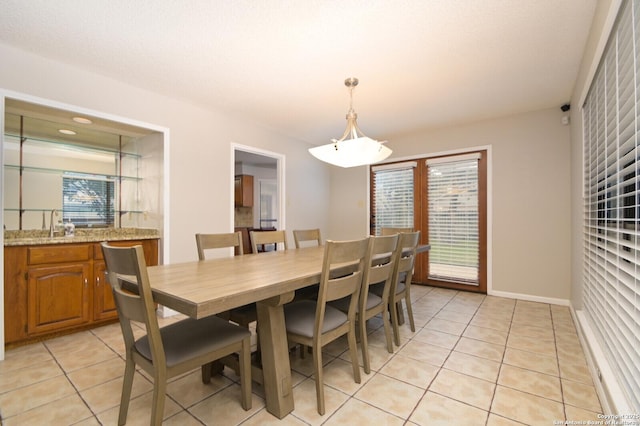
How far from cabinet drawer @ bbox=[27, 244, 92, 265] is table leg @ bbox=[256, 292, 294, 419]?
2.16 metres

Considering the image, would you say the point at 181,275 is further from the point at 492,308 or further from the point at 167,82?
the point at 492,308

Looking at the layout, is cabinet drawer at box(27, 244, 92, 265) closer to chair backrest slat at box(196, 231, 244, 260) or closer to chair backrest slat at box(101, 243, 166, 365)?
chair backrest slat at box(196, 231, 244, 260)

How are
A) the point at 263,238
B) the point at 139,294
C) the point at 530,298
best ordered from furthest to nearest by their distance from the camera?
the point at 530,298
the point at 263,238
the point at 139,294

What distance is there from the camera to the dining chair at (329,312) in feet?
4.92

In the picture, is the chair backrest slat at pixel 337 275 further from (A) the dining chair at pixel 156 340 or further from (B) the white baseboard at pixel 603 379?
(B) the white baseboard at pixel 603 379

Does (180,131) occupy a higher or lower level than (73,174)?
higher

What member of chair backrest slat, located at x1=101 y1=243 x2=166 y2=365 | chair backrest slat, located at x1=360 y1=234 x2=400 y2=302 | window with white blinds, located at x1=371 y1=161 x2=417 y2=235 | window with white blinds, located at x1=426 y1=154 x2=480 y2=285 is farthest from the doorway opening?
chair backrest slat, located at x1=101 y1=243 x2=166 y2=365

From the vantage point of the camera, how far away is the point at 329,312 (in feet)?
5.90

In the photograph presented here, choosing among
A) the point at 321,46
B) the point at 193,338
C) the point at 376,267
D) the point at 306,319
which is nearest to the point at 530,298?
the point at 376,267

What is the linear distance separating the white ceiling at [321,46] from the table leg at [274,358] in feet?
5.94

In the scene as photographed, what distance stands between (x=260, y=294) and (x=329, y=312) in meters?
0.70

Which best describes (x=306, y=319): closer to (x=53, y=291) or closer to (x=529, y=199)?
(x=53, y=291)

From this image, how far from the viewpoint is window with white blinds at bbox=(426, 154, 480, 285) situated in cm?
393

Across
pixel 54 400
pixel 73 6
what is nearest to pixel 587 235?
pixel 54 400
